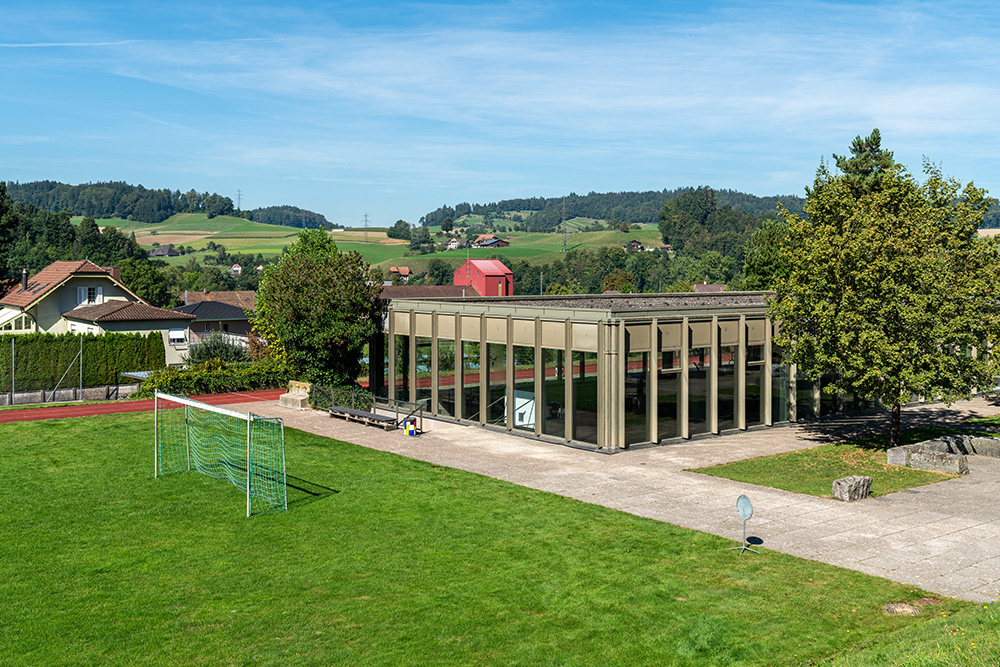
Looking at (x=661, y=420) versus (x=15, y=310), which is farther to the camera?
(x=15, y=310)

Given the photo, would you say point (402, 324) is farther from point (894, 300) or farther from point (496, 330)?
point (894, 300)

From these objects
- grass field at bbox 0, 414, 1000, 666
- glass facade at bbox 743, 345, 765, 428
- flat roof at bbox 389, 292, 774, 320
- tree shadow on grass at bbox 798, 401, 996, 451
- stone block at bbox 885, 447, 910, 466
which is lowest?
tree shadow on grass at bbox 798, 401, 996, 451

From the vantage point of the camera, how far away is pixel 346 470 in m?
23.0

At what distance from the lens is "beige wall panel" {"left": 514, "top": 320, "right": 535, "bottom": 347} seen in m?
29.0

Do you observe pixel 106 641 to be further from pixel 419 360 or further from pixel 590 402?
pixel 419 360

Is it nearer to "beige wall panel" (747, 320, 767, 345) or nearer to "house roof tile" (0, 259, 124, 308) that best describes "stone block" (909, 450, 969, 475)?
"beige wall panel" (747, 320, 767, 345)

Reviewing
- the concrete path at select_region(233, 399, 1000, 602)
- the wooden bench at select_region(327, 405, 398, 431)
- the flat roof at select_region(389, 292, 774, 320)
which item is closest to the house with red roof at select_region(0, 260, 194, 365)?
the wooden bench at select_region(327, 405, 398, 431)

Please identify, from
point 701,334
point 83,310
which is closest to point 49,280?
point 83,310

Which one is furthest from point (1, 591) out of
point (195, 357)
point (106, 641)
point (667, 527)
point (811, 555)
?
point (195, 357)

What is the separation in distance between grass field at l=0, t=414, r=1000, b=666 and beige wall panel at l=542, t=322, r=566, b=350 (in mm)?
8336

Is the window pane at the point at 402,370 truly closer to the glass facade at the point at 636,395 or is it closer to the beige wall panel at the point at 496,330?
the beige wall panel at the point at 496,330

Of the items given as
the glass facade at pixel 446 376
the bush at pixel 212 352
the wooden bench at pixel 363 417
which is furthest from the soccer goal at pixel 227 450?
the bush at pixel 212 352

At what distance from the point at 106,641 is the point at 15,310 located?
189 feet

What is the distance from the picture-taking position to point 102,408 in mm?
35219
